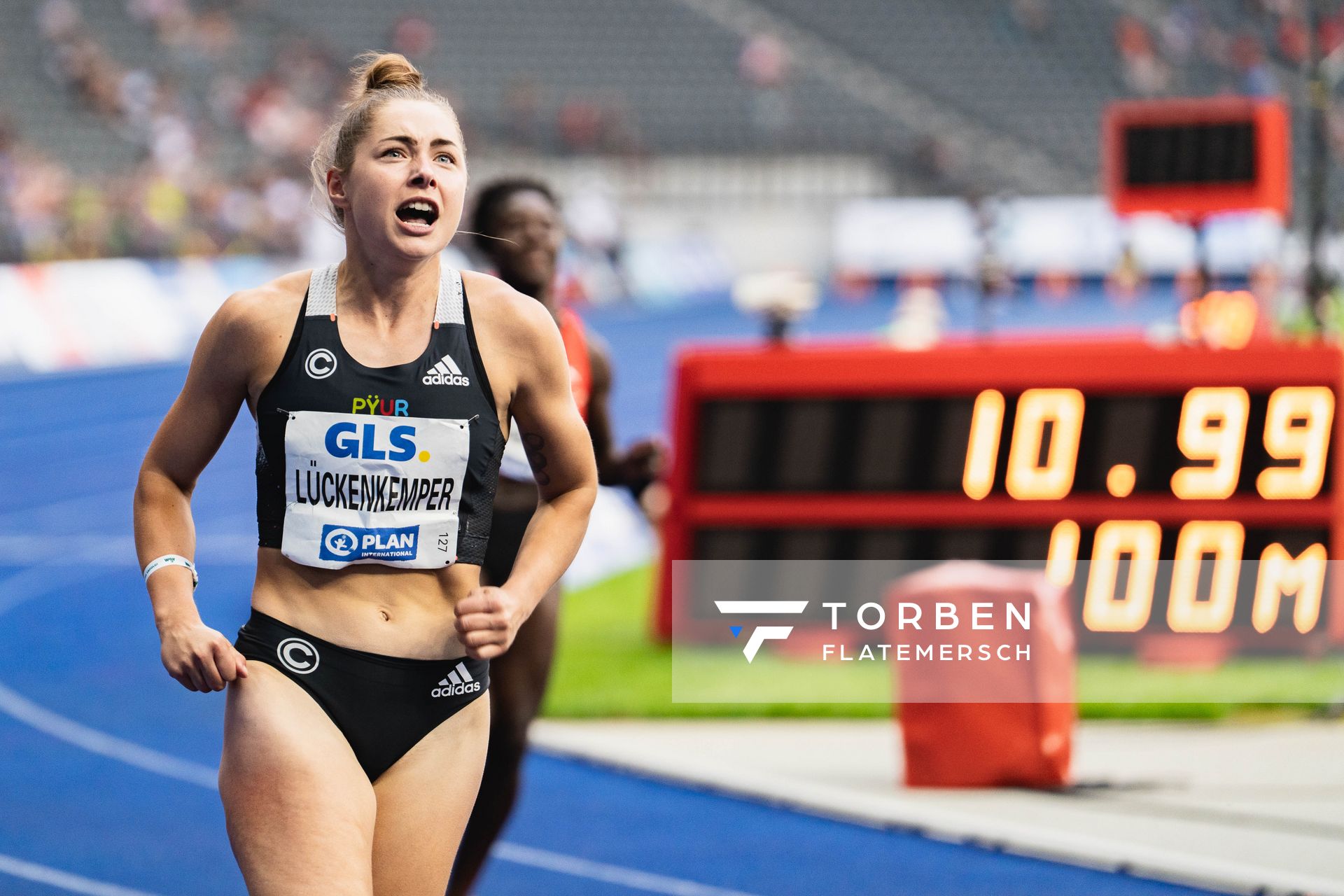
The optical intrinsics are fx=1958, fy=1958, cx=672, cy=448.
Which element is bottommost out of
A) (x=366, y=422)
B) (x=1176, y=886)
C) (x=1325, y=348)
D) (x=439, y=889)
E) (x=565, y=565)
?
(x=1176, y=886)

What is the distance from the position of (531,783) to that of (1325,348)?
13.2ft

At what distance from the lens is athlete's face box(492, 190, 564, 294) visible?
521 cm

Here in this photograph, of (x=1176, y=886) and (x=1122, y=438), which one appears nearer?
(x=1176, y=886)

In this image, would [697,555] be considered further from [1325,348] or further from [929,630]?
[1325,348]

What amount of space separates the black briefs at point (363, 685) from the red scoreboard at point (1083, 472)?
590 centimetres

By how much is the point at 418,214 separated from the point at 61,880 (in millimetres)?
4093

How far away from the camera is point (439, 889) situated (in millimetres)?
3443

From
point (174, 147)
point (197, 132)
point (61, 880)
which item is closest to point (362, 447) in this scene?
point (61, 880)

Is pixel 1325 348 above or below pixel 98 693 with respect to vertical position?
above

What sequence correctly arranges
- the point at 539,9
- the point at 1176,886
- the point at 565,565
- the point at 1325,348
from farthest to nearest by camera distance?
the point at 539,9
the point at 1325,348
the point at 1176,886
the point at 565,565

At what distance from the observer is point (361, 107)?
11.0ft

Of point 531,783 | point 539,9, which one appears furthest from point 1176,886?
point 539,9

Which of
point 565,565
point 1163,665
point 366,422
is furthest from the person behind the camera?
point 1163,665

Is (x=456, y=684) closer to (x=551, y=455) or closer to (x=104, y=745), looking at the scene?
(x=551, y=455)
